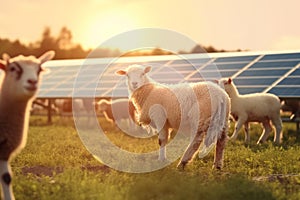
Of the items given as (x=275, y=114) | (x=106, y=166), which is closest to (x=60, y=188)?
(x=106, y=166)

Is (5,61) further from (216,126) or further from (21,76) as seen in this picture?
(216,126)

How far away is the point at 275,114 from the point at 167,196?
37.8ft

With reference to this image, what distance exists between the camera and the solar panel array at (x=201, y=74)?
2195cm

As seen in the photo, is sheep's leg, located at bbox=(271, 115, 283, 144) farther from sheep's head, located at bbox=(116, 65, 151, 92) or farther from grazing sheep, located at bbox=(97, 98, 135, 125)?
grazing sheep, located at bbox=(97, 98, 135, 125)

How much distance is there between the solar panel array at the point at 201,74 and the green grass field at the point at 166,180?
30.3 ft

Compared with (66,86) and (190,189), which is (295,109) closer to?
(66,86)

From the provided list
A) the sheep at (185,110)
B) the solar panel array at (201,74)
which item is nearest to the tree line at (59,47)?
the solar panel array at (201,74)

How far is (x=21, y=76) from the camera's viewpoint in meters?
6.56

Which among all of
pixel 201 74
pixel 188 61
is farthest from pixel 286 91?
pixel 188 61

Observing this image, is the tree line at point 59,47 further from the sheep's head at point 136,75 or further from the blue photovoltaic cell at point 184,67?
the sheep's head at point 136,75

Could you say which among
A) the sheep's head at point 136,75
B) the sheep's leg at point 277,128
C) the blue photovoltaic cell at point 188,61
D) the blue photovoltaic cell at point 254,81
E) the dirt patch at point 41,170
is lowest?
the sheep's leg at point 277,128

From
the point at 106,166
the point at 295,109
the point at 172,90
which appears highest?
the point at 172,90

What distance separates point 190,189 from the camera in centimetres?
738

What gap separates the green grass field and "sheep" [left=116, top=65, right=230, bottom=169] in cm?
57
